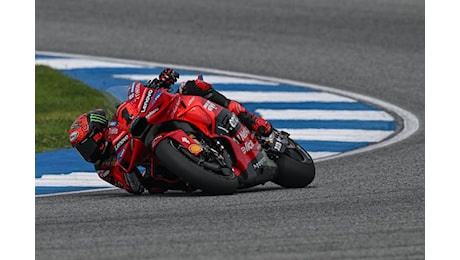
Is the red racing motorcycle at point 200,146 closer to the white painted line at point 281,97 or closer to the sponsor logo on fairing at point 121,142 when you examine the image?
the sponsor logo on fairing at point 121,142

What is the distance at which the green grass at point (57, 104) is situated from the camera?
10.8 meters

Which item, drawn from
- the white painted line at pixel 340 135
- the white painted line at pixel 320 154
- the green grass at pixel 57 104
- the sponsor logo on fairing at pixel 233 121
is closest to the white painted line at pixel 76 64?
the green grass at pixel 57 104

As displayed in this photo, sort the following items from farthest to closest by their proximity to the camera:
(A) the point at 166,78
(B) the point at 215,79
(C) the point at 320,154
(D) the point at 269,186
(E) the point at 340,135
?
(B) the point at 215,79, (E) the point at 340,135, (C) the point at 320,154, (D) the point at 269,186, (A) the point at 166,78

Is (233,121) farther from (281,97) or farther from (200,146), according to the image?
(281,97)

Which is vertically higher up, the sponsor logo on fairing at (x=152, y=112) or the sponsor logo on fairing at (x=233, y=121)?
the sponsor logo on fairing at (x=152, y=112)

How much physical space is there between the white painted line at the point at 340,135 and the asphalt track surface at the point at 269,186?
0.41m

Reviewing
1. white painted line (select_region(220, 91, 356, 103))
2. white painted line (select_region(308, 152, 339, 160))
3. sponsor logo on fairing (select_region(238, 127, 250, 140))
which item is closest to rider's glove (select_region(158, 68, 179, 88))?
sponsor logo on fairing (select_region(238, 127, 250, 140))

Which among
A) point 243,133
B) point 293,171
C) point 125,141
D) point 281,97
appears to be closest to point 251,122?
point 243,133

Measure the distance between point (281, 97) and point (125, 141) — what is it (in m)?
5.51

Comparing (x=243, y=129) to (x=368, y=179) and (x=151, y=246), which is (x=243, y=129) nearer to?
(x=368, y=179)

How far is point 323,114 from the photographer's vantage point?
471 inches

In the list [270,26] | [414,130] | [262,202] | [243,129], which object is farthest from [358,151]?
[270,26]
